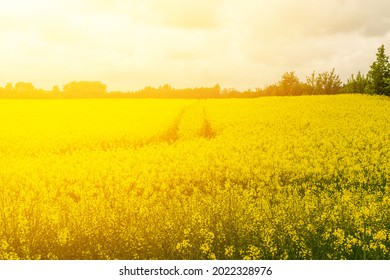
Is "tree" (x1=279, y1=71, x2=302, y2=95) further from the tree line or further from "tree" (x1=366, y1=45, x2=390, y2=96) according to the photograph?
"tree" (x1=366, y1=45, x2=390, y2=96)

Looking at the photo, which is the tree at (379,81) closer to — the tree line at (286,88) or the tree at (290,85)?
the tree line at (286,88)

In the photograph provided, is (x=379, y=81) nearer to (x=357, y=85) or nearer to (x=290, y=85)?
(x=357, y=85)

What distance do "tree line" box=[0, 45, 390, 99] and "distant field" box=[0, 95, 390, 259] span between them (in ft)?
2.42

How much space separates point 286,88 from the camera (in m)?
12.5

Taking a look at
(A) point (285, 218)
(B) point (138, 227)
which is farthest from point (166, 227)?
(A) point (285, 218)

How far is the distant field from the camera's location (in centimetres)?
651

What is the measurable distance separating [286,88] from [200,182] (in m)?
3.48

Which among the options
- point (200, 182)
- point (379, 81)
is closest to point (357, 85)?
point (379, 81)

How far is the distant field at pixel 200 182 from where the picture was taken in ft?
21.4

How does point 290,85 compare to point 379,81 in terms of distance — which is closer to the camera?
point 290,85

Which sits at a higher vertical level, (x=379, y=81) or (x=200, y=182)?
(x=379, y=81)

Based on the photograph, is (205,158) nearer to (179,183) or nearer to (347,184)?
(179,183)

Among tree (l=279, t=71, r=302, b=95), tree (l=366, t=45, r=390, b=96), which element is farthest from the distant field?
tree (l=279, t=71, r=302, b=95)

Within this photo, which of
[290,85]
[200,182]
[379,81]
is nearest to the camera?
[200,182]
